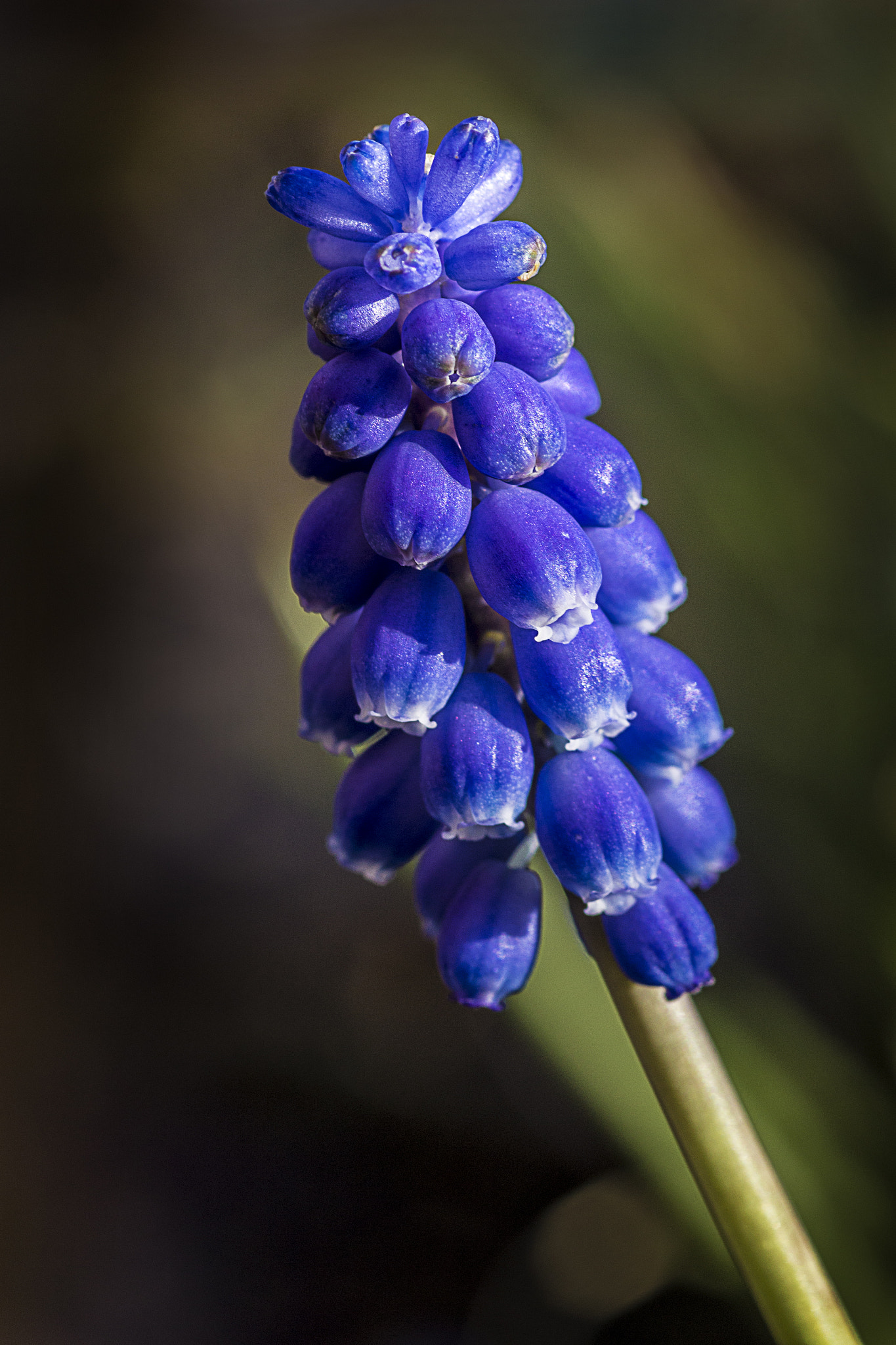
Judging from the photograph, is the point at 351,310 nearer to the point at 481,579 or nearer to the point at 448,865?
the point at 481,579

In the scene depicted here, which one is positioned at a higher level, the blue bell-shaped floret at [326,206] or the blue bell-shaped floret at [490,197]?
the blue bell-shaped floret at [326,206]

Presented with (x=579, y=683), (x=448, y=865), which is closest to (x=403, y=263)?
(x=579, y=683)

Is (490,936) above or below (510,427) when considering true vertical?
below

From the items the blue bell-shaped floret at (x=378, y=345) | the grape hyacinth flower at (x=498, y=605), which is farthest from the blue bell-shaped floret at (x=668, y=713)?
the blue bell-shaped floret at (x=378, y=345)

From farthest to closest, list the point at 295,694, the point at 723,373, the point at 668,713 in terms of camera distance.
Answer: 1. the point at 295,694
2. the point at 723,373
3. the point at 668,713

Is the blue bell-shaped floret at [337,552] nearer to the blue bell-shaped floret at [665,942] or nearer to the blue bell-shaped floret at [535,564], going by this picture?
the blue bell-shaped floret at [535,564]
